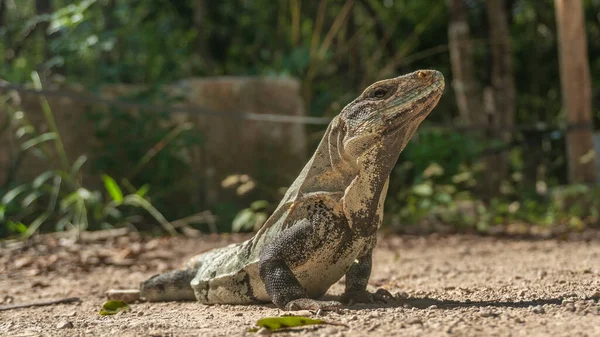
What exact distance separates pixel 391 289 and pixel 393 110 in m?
1.42

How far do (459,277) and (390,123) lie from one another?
69.0 inches

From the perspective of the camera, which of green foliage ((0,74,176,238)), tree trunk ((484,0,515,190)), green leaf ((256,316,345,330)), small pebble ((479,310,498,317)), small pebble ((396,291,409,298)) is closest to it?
green leaf ((256,316,345,330))

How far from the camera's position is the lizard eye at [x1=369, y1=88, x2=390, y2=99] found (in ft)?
11.7

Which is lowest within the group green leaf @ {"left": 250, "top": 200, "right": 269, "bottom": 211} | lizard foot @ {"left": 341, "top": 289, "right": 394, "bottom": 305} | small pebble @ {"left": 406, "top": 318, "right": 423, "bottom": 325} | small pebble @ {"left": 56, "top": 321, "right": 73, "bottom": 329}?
green leaf @ {"left": 250, "top": 200, "right": 269, "bottom": 211}

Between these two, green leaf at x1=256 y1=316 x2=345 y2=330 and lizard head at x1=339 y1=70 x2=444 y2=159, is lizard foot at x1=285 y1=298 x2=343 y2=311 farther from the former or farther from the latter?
lizard head at x1=339 y1=70 x2=444 y2=159

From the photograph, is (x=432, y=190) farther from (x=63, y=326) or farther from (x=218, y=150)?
(x=63, y=326)

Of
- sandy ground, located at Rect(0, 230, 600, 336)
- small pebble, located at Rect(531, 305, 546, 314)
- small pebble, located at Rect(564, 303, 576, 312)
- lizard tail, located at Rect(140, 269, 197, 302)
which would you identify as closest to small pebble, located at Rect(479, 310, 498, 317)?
sandy ground, located at Rect(0, 230, 600, 336)

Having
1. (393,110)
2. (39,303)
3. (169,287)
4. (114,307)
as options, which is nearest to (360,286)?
(393,110)

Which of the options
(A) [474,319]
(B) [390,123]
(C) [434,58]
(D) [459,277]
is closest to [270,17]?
(C) [434,58]

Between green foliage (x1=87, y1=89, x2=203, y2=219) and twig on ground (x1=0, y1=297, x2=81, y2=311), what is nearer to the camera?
twig on ground (x1=0, y1=297, x2=81, y2=311)

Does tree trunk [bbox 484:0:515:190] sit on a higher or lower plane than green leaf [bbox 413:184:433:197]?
higher

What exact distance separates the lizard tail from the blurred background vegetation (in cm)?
293

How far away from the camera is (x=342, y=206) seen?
364 centimetres

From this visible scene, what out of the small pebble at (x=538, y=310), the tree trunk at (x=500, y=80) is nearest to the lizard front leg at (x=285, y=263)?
the small pebble at (x=538, y=310)
